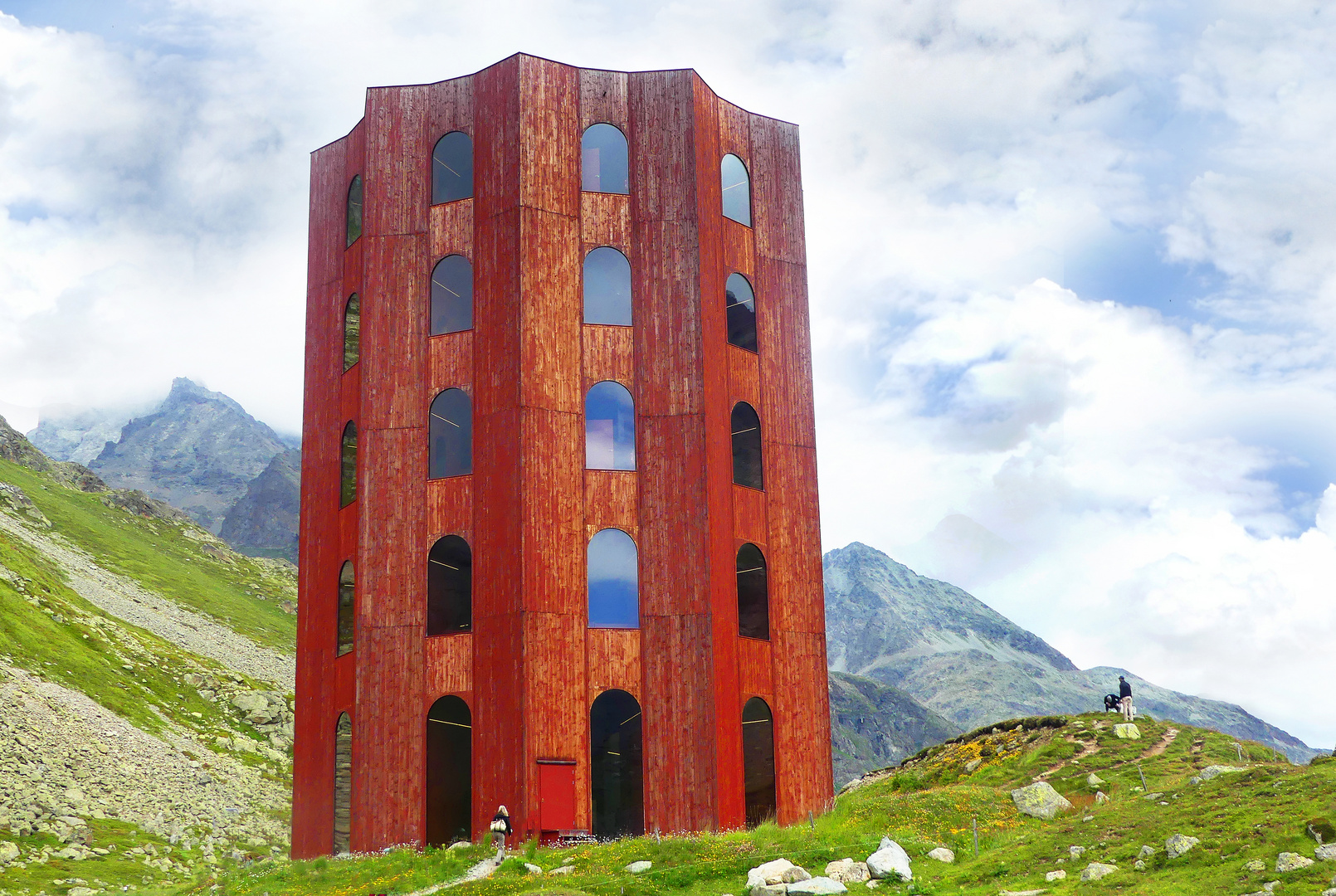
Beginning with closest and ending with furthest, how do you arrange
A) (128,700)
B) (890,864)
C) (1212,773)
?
1. (890,864)
2. (1212,773)
3. (128,700)

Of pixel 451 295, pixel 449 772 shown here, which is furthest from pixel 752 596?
pixel 451 295

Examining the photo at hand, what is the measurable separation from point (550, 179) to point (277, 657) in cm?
10050

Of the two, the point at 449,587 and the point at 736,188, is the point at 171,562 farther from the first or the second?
the point at 736,188

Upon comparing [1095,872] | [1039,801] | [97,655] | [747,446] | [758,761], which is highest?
[747,446]

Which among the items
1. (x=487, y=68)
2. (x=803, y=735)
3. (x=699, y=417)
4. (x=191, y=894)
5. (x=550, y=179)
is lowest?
(x=191, y=894)

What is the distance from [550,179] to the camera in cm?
3706

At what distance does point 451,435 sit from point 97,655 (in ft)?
240

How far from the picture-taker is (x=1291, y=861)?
2030cm

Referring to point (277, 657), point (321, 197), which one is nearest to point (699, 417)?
point (321, 197)

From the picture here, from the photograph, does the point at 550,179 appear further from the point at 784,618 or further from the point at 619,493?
the point at 784,618

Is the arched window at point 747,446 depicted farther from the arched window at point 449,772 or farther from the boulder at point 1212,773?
the boulder at point 1212,773

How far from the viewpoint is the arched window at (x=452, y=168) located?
3834 cm

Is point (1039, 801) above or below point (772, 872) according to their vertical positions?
above

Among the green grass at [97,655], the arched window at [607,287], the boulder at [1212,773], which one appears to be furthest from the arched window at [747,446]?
the green grass at [97,655]
